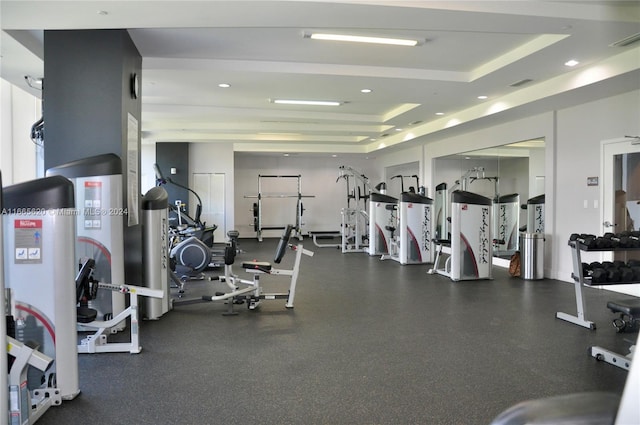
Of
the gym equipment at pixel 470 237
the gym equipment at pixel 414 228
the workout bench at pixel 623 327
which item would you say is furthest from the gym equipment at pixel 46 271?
the gym equipment at pixel 414 228

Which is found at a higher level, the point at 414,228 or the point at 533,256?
the point at 414,228

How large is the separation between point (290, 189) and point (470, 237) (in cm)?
791

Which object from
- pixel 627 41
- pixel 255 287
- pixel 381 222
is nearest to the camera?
pixel 627 41

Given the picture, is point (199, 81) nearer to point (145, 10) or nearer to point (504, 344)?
point (145, 10)

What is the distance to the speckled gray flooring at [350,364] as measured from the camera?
8.36ft

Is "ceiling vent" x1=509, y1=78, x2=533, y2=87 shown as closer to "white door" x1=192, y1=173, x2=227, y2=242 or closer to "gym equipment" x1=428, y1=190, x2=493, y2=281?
"gym equipment" x1=428, y1=190, x2=493, y2=281

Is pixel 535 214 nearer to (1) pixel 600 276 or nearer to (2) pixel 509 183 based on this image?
(2) pixel 509 183

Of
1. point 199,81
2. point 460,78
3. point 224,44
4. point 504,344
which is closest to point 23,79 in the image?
point 199,81

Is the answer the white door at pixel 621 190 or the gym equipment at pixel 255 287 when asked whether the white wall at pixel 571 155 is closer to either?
the white door at pixel 621 190

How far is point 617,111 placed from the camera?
18.7 ft

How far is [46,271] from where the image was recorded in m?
2.66

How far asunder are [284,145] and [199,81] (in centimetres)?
638

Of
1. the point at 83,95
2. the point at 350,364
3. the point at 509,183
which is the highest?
the point at 83,95

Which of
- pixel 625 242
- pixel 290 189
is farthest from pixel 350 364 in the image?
pixel 290 189
